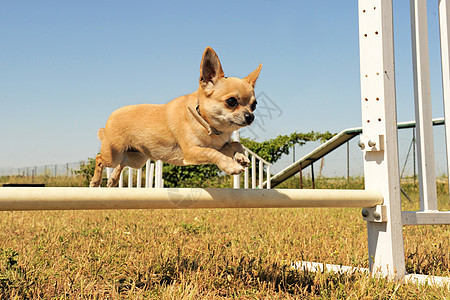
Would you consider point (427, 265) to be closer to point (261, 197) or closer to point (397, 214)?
point (397, 214)

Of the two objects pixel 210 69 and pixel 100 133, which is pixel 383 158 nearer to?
pixel 210 69

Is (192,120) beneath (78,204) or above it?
above

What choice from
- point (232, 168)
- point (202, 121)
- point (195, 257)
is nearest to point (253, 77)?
point (202, 121)

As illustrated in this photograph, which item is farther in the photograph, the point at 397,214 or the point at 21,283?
the point at 397,214

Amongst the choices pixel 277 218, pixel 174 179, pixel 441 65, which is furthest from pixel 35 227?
pixel 174 179

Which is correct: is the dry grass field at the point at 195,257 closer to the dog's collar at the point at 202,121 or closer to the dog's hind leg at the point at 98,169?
the dog's hind leg at the point at 98,169

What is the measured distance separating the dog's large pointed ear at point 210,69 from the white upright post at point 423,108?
5.10 ft

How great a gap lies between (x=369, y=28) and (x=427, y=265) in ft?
5.73

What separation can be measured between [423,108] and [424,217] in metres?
0.73

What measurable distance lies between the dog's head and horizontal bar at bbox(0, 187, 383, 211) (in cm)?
34

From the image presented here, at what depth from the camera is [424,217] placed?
111 inches

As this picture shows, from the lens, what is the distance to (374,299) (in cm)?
220

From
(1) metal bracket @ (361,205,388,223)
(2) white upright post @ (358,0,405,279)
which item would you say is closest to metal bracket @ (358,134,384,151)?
(2) white upright post @ (358,0,405,279)

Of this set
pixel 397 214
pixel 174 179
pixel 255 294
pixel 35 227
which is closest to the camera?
pixel 255 294
